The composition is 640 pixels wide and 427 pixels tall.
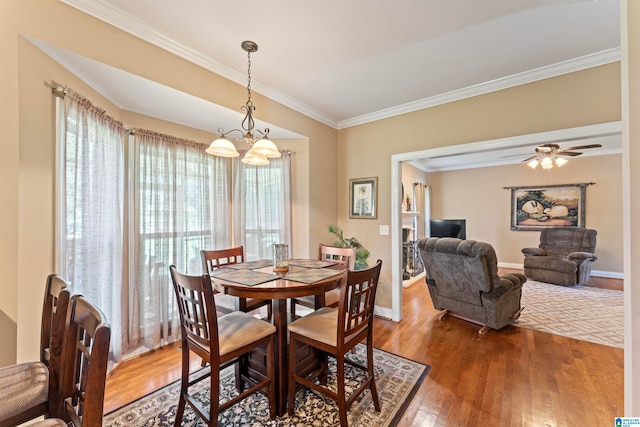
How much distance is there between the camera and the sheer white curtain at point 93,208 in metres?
1.82

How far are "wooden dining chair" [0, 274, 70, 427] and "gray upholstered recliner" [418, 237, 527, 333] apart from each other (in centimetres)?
323

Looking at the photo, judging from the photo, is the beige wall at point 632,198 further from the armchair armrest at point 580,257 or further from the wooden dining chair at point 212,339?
the armchair armrest at point 580,257

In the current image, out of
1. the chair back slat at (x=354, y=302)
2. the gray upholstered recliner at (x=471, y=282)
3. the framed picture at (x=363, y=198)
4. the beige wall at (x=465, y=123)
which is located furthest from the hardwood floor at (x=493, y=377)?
the framed picture at (x=363, y=198)

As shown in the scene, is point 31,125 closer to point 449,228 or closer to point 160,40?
point 160,40

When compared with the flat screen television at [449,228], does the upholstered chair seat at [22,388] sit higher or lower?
lower

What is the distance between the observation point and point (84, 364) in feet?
3.27

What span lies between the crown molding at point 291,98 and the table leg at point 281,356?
7.11 feet

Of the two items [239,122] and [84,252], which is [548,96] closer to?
[239,122]

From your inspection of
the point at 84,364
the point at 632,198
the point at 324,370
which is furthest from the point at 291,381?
the point at 632,198

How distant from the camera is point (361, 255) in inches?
137

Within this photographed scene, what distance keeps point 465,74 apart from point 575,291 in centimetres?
461

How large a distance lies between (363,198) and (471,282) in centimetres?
168

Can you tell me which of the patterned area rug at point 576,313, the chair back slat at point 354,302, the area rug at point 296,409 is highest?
the chair back slat at point 354,302

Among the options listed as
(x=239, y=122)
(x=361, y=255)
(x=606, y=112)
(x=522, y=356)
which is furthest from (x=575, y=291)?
(x=239, y=122)
